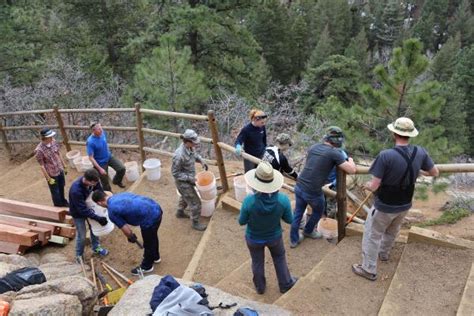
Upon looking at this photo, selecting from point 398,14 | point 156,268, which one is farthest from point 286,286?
point 398,14

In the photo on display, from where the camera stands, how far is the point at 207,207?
6.52m

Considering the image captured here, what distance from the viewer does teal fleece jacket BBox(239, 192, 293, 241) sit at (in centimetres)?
386

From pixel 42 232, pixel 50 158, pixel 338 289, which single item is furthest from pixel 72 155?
pixel 338 289

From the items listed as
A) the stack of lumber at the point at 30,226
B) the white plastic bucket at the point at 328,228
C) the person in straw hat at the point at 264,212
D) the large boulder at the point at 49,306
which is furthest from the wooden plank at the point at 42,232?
the white plastic bucket at the point at 328,228

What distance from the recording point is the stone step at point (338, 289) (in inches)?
157

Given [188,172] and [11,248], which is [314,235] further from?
[11,248]

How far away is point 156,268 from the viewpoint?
18.4ft

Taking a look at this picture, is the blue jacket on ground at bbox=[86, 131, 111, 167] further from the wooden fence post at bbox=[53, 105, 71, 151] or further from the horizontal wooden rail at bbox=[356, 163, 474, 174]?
the horizontal wooden rail at bbox=[356, 163, 474, 174]

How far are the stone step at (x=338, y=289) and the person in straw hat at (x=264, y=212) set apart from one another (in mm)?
386

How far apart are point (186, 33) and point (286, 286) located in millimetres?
11910

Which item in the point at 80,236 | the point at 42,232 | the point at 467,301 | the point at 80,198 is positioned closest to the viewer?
the point at 467,301

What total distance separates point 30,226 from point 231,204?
2.96 m

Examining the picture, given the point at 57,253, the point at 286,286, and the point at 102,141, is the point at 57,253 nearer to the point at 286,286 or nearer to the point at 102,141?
the point at 102,141

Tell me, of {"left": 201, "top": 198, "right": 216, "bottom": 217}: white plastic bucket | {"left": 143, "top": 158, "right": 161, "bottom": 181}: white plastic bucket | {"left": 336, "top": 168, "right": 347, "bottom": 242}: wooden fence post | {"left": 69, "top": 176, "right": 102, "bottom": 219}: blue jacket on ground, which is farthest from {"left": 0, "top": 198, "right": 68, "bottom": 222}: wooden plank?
{"left": 336, "top": 168, "right": 347, "bottom": 242}: wooden fence post
